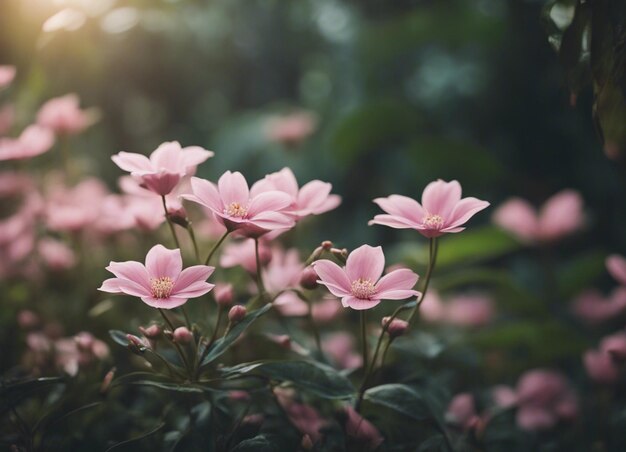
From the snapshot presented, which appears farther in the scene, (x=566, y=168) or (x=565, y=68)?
(x=566, y=168)

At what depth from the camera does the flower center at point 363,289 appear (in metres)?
0.54

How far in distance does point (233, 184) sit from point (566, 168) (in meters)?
1.33

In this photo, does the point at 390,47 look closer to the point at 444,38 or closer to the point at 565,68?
the point at 444,38

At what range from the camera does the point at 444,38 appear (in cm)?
194

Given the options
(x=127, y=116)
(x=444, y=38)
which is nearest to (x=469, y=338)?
(x=444, y=38)

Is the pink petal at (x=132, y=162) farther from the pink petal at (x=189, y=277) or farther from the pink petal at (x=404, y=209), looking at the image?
the pink petal at (x=404, y=209)

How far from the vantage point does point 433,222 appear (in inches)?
21.7

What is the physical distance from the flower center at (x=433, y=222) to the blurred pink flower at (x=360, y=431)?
7.4 inches

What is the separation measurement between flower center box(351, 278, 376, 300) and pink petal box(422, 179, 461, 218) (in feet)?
0.31

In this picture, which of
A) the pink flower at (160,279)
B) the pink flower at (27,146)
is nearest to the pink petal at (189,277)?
the pink flower at (160,279)

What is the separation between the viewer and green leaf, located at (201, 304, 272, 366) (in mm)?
530

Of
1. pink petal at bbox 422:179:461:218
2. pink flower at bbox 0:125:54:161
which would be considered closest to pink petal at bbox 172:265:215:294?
pink petal at bbox 422:179:461:218

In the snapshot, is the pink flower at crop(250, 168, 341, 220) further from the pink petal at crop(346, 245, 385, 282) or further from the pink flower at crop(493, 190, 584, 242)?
the pink flower at crop(493, 190, 584, 242)

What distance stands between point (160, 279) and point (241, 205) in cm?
10
